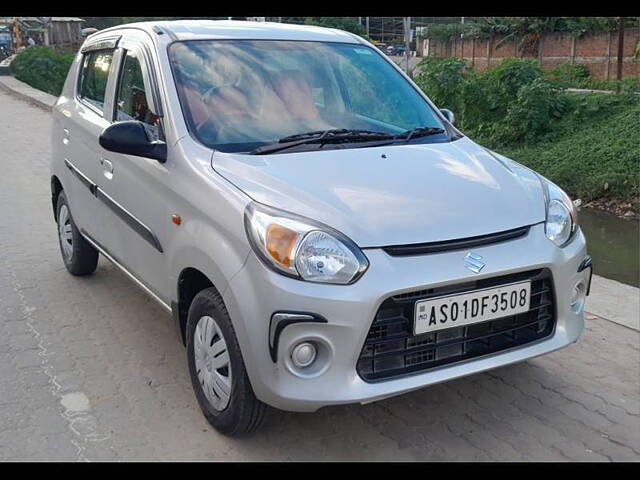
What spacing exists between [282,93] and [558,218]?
1512 millimetres

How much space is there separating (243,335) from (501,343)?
110cm

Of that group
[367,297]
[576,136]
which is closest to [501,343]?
[367,297]

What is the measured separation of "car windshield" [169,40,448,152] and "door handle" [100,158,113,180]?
769 millimetres

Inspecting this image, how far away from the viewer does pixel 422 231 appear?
2.88 metres

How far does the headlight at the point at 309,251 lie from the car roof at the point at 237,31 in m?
1.60

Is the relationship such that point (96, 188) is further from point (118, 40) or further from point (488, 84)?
point (488, 84)

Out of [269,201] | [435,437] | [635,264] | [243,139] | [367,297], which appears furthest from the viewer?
[635,264]

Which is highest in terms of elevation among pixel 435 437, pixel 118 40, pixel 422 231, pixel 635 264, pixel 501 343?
pixel 118 40

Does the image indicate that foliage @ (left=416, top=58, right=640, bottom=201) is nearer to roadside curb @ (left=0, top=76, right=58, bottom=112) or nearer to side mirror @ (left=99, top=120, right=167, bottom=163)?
roadside curb @ (left=0, top=76, right=58, bottom=112)

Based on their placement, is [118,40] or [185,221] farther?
[118,40]

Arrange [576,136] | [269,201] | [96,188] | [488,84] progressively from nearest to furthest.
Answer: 1. [269,201]
2. [96,188]
3. [576,136]
4. [488,84]

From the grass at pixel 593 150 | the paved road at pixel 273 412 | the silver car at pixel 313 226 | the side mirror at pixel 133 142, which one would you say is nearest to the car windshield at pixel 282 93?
the silver car at pixel 313 226

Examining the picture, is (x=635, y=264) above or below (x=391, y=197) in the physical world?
below

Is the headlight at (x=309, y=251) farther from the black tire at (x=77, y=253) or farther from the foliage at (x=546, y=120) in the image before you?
the foliage at (x=546, y=120)
